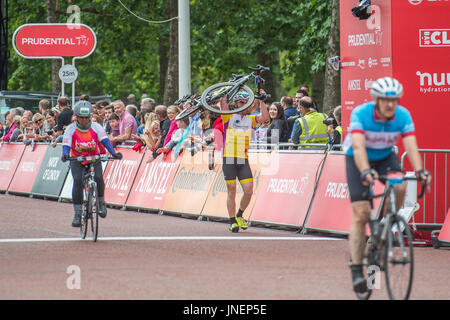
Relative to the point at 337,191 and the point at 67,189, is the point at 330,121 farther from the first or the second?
the point at 67,189

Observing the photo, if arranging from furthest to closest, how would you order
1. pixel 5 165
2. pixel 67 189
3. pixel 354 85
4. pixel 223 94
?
pixel 5 165 < pixel 67 189 < pixel 223 94 < pixel 354 85

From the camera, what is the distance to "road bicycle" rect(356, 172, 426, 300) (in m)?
8.24

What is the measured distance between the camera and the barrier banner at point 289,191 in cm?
1477

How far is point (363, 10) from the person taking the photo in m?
14.2

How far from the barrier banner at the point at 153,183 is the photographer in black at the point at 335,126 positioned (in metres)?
3.07

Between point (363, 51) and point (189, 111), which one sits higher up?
point (363, 51)

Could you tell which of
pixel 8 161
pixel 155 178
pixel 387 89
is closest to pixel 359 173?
pixel 387 89

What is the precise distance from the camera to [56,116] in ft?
80.5

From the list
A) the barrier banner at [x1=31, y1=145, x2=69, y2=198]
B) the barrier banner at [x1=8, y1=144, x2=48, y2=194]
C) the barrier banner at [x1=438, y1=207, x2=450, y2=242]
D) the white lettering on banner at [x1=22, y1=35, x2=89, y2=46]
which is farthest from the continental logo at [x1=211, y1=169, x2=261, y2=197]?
the white lettering on banner at [x1=22, y1=35, x2=89, y2=46]

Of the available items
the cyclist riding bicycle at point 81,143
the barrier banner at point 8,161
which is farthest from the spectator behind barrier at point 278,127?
the barrier banner at point 8,161

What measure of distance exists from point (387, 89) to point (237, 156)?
665 centimetres

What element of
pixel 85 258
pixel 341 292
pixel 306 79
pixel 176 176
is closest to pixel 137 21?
pixel 306 79

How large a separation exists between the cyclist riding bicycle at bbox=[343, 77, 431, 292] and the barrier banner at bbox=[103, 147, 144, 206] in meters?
11.0

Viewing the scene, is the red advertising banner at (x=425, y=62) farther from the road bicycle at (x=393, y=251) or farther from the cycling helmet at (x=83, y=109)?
the road bicycle at (x=393, y=251)
